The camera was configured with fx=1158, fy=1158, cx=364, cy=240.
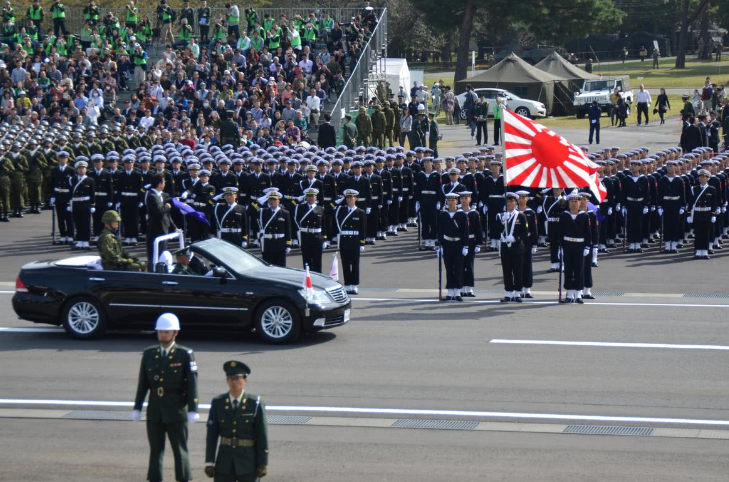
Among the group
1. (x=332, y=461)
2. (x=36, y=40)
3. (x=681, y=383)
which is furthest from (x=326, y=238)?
(x=36, y=40)

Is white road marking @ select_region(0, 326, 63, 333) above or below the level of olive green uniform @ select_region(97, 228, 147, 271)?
below

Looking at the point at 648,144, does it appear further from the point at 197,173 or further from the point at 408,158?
the point at 197,173

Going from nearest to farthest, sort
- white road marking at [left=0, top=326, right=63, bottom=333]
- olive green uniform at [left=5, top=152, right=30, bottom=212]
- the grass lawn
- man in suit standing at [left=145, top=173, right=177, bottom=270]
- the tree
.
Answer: white road marking at [left=0, top=326, right=63, bottom=333] < man in suit standing at [left=145, top=173, right=177, bottom=270] < olive green uniform at [left=5, top=152, right=30, bottom=212] < the grass lawn < the tree

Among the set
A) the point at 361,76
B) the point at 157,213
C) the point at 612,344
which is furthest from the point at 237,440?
the point at 361,76

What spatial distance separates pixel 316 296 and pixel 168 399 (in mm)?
6105

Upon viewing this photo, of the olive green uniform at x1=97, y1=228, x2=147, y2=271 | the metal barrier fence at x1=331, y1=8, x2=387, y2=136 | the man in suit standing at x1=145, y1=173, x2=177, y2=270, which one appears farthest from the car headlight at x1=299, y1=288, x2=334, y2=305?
the metal barrier fence at x1=331, y1=8, x2=387, y2=136

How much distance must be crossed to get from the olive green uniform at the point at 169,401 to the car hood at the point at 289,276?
5.99m

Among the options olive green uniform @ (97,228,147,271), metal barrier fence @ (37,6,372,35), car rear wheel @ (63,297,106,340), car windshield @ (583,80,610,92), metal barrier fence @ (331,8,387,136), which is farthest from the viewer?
car windshield @ (583,80,610,92)

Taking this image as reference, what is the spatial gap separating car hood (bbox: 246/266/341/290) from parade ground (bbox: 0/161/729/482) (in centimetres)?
80

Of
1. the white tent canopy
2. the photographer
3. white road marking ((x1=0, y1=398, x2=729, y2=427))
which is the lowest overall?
white road marking ((x1=0, y1=398, x2=729, y2=427))

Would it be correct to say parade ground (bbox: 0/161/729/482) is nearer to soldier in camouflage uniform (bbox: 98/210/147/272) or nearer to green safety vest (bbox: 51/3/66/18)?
soldier in camouflage uniform (bbox: 98/210/147/272)

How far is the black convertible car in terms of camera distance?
15.7 m

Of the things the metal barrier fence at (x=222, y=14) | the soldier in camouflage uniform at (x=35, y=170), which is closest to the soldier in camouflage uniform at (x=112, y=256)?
the soldier in camouflage uniform at (x=35, y=170)

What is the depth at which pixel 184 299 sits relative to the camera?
15.7 meters
